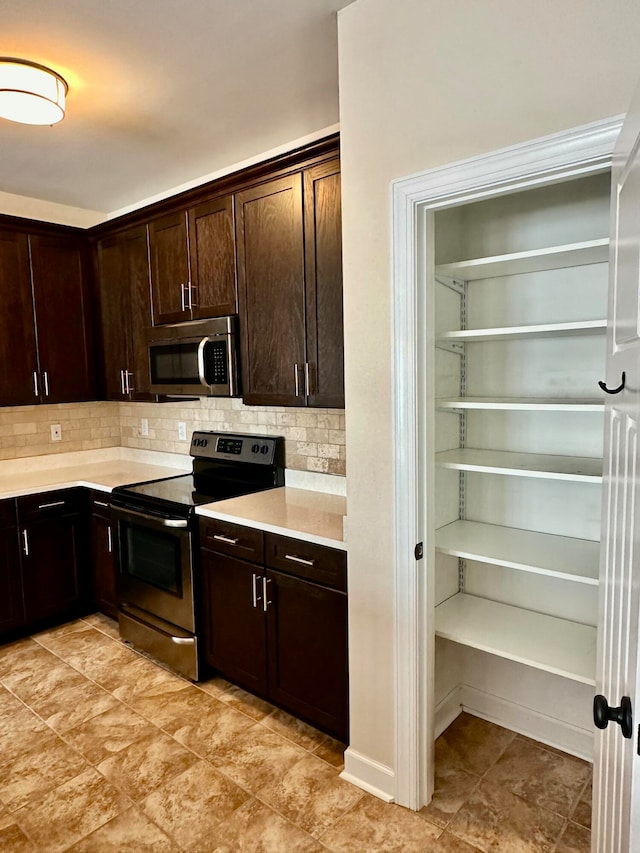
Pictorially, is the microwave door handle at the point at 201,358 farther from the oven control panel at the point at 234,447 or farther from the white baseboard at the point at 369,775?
the white baseboard at the point at 369,775

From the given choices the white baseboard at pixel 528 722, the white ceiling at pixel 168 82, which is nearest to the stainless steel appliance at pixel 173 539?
the white baseboard at pixel 528 722

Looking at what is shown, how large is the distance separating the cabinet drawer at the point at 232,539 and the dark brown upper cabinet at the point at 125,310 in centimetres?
119

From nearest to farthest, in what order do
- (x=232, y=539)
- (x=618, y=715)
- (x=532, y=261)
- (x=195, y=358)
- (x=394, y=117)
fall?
(x=618, y=715), (x=394, y=117), (x=532, y=261), (x=232, y=539), (x=195, y=358)

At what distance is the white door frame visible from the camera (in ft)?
5.01

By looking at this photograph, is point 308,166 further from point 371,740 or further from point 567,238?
point 371,740

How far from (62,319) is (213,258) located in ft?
4.39

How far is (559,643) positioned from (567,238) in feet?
4.79

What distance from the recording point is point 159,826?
6.26 feet

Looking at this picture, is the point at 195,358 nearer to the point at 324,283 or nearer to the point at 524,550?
the point at 324,283

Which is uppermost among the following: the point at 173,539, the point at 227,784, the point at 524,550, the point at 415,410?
the point at 415,410

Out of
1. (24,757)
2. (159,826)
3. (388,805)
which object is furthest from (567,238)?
(24,757)

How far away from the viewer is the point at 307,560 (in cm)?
221

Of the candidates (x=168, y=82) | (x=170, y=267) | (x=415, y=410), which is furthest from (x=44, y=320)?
(x=415, y=410)

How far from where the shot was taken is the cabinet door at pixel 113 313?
3.49 metres
